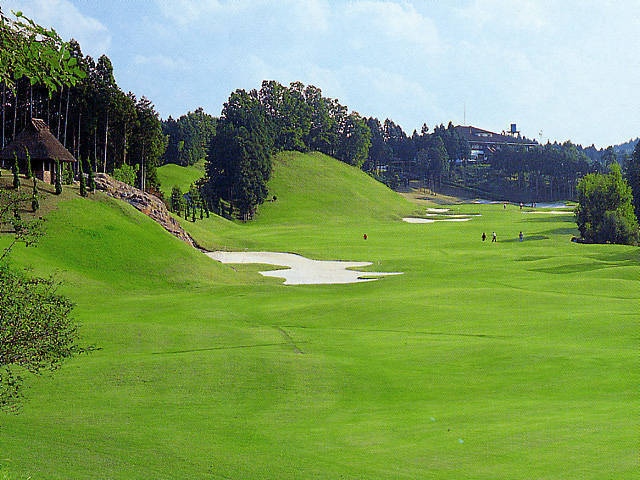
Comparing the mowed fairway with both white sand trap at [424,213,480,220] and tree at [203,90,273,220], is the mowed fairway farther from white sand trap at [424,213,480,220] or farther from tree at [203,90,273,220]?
white sand trap at [424,213,480,220]

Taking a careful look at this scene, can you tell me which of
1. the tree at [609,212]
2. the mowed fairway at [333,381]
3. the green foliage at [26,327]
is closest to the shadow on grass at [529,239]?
the tree at [609,212]

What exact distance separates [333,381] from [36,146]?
2213 inches

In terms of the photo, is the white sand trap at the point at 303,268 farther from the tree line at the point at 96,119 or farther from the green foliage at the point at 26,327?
the green foliage at the point at 26,327

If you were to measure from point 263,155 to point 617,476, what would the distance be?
142 m

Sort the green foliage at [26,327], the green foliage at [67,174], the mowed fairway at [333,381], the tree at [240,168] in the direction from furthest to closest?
1. the tree at [240,168]
2. the green foliage at [67,174]
3. the mowed fairway at [333,381]
4. the green foliage at [26,327]

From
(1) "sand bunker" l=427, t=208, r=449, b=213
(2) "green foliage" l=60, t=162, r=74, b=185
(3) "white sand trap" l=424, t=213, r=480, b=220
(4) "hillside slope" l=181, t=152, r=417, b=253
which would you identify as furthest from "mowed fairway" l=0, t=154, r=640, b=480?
(1) "sand bunker" l=427, t=208, r=449, b=213

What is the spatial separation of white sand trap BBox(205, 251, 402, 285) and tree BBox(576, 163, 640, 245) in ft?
122

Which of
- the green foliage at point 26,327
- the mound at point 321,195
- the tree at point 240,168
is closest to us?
the green foliage at point 26,327

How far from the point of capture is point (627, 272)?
172 ft

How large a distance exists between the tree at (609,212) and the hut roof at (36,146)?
64.0 metres

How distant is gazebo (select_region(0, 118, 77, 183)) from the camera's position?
230ft

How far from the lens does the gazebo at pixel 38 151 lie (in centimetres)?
7012

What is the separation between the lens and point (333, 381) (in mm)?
23750

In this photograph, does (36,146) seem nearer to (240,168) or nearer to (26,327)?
(26,327)
